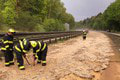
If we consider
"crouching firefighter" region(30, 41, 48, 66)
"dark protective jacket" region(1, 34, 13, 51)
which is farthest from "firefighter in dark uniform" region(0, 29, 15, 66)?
"crouching firefighter" region(30, 41, 48, 66)

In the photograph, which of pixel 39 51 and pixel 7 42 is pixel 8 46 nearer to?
pixel 7 42

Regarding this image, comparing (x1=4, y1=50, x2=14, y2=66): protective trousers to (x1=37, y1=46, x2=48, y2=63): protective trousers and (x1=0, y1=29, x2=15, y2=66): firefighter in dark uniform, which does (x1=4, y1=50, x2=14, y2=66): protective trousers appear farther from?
(x1=37, y1=46, x2=48, y2=63): protective trousers

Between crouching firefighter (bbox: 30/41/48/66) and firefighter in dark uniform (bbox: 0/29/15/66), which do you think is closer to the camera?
crouching firefighter (bbox: 30/41/48/66)

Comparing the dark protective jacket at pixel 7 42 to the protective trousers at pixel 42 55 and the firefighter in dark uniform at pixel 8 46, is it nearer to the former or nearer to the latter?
the firefighter in dark uniform at pixel 8 46

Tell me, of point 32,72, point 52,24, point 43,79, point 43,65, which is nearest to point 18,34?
point 43,65

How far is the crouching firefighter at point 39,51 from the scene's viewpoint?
6044 mm

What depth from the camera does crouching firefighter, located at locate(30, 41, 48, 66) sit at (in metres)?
6.04

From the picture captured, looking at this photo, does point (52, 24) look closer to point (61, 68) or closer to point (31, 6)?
point (31, 6)

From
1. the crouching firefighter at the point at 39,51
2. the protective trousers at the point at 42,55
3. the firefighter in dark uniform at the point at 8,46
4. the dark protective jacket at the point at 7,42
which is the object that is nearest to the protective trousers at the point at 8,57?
the firefighter in dark uniform at the point at 8,46

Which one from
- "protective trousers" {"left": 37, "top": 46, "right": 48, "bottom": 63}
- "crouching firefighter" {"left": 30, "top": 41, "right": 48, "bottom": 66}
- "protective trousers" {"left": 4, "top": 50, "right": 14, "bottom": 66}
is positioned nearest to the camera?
"crouching firefighter" {"left": 30, "top": 41, "right": 48, "bottom": 66}

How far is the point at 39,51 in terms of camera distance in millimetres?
6277

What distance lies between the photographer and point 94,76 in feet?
18.0

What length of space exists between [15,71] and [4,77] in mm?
620

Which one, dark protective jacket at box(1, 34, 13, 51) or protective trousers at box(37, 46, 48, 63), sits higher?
dark protective jacket at box(1, 34, 13, 51)
